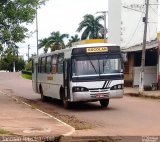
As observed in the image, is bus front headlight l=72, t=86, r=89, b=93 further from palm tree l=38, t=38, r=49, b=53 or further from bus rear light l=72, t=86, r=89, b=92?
palm tree l=38, t=38, r=49, b=53

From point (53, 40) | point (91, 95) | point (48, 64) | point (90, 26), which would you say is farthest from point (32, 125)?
point (53, 40)

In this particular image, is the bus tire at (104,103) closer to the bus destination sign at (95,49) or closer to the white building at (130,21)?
the bus destination sign at (95,49)

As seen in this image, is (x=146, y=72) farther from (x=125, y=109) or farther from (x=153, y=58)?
(x=125, y=109)

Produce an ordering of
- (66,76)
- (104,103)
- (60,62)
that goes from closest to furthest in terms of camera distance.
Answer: (66,76)
(104,103)
(60,62)

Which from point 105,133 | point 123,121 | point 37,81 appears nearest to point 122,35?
point 37,81

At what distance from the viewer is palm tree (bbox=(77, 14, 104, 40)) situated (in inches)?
2992

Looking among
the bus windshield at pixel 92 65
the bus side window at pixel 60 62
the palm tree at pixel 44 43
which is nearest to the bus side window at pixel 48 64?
the bus side window at pixel 60 62

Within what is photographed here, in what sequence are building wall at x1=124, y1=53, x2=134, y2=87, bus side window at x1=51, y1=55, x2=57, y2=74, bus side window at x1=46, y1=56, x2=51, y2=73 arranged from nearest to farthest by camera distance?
bus side window at x1=51, y1=55, x2=57, y2=74, bus side window at x1=46, y1=56, x2=51, y2=73, building wall at x1=124, y1=53, x2=134, y2=87

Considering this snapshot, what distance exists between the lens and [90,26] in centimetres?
7612

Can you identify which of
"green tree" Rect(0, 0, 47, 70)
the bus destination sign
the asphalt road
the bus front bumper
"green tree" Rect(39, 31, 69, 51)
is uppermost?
"green tree" Rect(39, 31, 69, 51)

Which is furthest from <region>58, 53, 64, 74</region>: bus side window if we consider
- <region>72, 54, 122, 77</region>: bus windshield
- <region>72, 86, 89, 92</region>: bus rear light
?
<region>72, 86, 89, 92</region>: bus rear light

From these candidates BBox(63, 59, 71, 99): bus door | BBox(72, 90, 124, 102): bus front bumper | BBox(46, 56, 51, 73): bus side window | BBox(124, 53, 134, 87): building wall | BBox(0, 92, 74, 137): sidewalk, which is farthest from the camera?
BBox(124, 53, 134, 87): building wall

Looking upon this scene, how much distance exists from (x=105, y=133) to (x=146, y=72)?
26.4m

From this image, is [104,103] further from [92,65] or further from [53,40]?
[53,40]
